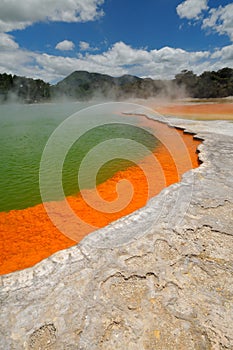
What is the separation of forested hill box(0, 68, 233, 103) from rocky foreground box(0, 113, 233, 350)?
48474 millimetres

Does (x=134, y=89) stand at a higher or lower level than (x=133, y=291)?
higher

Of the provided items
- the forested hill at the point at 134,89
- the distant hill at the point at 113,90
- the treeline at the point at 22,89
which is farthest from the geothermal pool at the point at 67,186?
the treeline at the point at 22,89

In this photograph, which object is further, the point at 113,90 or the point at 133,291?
the point at 113,90

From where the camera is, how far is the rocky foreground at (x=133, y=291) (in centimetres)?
229

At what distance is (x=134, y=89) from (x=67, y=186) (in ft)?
195

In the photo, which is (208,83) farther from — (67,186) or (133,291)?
(133,291)

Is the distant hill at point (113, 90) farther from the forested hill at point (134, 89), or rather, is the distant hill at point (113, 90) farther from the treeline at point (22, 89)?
the treeline at point (22, 89)

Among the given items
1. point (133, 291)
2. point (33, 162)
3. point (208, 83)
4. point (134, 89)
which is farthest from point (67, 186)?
point (134, 89)

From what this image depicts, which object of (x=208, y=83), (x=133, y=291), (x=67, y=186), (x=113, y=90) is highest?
(x=208, y=83)

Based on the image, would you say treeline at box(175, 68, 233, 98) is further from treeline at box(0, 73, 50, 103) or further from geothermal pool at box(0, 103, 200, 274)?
geothermal pool at box(0, 103, 200, 274)

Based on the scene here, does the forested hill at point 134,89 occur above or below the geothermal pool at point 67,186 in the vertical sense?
above

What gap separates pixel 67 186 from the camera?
6699 mm

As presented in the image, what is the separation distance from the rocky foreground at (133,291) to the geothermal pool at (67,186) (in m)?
0.83

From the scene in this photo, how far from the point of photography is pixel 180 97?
2093 inches
